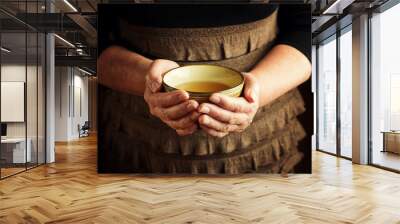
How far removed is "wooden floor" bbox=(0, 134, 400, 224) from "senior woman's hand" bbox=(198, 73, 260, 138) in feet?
2.60

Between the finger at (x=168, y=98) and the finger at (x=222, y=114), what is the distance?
29cm

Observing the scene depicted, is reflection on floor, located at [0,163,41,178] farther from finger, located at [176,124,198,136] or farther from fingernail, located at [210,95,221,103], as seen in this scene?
fingernail, located at [210,95,221,103]

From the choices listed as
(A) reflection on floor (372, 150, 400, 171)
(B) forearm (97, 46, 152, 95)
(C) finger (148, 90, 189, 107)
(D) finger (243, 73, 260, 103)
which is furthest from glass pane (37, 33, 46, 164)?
(A) reflection on floor (372, 150, 400, 171)

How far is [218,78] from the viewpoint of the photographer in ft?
18.6

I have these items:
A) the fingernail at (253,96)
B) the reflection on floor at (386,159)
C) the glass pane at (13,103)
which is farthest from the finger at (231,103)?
the glass pane at (13,103)

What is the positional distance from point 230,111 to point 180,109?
2.35ft

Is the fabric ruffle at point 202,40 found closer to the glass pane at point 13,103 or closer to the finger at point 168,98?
the finger at point 168,98

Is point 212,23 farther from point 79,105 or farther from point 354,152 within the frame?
point 79,105

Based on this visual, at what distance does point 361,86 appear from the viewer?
7.35 metres

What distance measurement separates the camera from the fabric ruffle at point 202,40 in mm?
5832

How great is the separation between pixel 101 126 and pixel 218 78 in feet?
Answer: 6.53

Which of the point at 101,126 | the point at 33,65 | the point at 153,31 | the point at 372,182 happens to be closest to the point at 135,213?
the point at 101,126

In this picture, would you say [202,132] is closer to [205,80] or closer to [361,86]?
[205,80]

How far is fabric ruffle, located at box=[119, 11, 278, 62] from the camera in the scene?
5832mm
